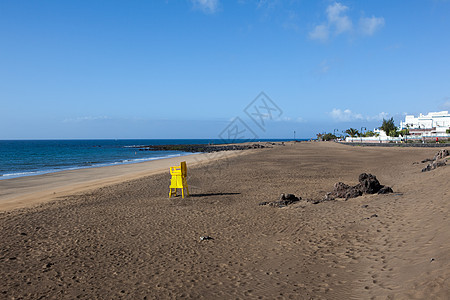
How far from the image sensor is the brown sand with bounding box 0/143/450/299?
15.1ft

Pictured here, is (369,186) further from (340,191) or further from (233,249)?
(233,249)

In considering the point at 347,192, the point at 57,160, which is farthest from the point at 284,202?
the point at 57,160

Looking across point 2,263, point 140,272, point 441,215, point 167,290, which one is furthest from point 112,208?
point 441,215

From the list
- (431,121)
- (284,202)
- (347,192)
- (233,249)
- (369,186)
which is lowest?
(233,249)

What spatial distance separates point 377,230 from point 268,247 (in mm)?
2515

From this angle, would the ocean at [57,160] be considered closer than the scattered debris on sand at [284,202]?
No

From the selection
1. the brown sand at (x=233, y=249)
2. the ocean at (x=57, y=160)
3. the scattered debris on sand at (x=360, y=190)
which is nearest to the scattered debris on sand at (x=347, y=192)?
the scattered debris on sand at (x=360, y=190)

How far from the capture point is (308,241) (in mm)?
6711

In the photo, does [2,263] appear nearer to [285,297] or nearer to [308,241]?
[285,297]

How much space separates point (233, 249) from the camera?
6.41m

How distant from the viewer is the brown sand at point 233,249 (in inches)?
181

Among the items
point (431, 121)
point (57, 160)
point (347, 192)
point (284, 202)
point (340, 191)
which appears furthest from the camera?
point (431, 121)

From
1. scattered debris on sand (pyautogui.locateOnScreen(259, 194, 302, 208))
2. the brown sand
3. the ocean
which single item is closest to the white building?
the ocean

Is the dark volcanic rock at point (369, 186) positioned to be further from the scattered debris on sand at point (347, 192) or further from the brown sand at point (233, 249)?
the brown sand at point (233, 249)
